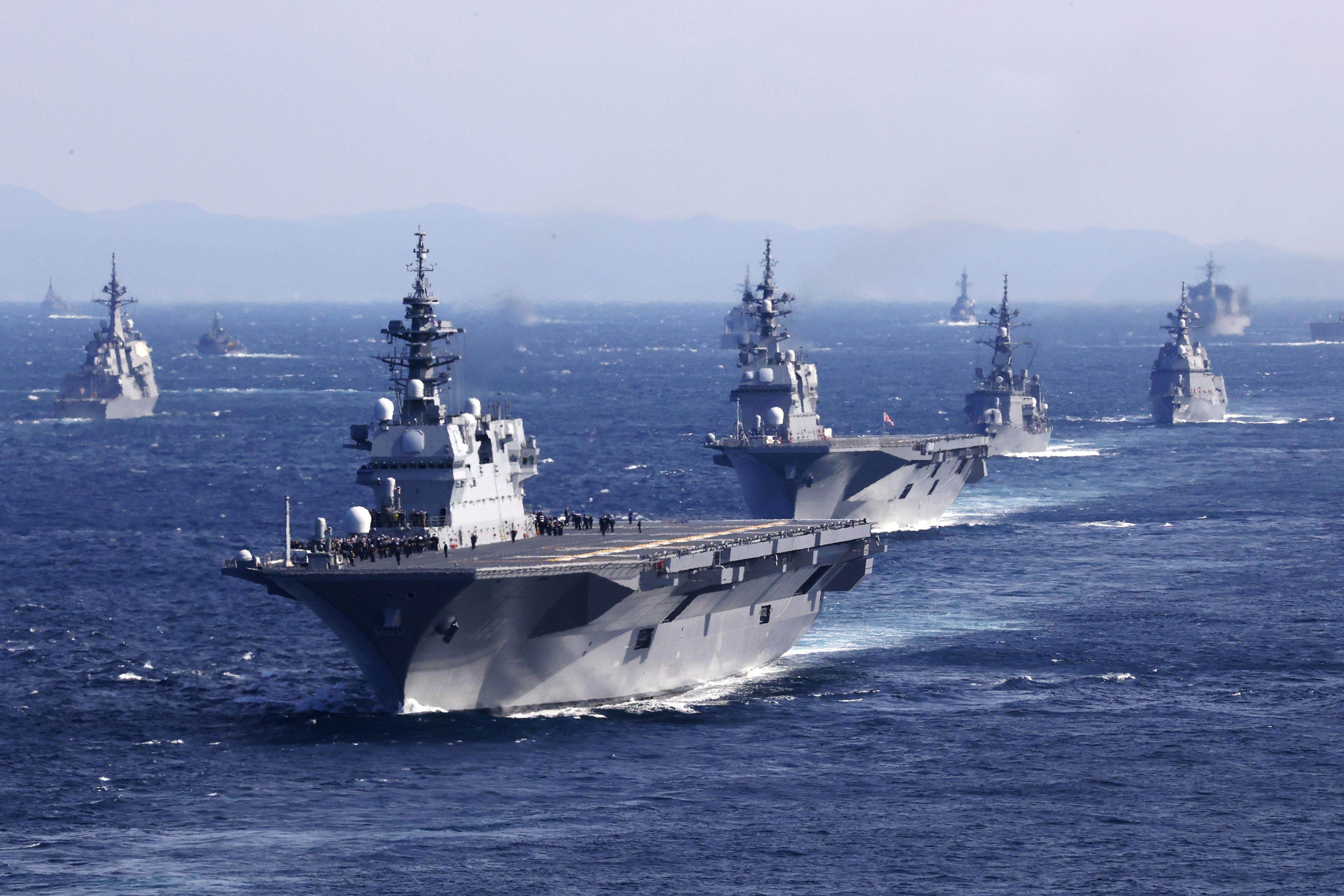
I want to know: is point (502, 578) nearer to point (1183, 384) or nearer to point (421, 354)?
point (421, 354)

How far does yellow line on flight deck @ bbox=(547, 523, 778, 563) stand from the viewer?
44.0 m

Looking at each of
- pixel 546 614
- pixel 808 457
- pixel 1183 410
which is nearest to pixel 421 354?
pixel 546 614

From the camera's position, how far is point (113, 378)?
5187 inches

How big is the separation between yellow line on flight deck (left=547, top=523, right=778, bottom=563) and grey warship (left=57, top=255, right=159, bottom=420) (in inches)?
3429

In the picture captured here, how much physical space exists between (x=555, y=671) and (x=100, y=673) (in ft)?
39.9

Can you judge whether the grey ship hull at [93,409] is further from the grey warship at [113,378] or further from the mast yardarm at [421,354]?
the mast yardarm at [421,354]

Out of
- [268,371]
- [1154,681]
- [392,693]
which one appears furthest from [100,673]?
[268,371]

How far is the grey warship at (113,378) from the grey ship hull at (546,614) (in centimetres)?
9004

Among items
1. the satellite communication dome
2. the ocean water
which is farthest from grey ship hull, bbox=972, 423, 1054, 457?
the satellite communication dome

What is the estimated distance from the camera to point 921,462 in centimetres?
7481

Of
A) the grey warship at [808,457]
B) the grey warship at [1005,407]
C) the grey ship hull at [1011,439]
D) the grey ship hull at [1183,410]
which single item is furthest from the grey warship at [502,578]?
the grey ship hull at [1183,410]

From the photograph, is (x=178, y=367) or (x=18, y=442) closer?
(x=18, y=442)

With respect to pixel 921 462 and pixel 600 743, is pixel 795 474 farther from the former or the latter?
pixel 600 743

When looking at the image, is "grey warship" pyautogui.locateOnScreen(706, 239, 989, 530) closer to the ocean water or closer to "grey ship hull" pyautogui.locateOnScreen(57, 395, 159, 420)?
the ocean water
